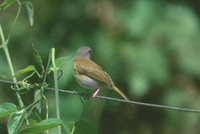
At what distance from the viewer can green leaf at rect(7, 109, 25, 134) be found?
226 centimetres

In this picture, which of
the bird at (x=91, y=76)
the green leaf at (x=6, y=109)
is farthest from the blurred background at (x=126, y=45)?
the green leaf at (x=6, y=109)

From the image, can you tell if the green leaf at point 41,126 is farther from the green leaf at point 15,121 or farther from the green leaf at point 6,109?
the green leaf at point 6,109

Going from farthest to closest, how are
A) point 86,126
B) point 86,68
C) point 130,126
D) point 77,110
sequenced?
point 130,126 → point 77,110 → point 86,68 → point 86,126

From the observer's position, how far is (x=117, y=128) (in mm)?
6938

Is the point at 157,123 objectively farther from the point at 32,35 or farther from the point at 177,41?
the point at 32,35

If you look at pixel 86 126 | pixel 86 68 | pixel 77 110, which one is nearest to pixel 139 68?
pixel 77 110

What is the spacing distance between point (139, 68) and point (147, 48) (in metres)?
0.20

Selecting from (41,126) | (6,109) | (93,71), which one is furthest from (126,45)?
(41,126)

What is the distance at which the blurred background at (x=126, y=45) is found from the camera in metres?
6.33

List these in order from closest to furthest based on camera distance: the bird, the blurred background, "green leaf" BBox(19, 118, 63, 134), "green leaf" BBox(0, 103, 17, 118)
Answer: "green leaf" BBox(19, 118, 63, 134), "green leaf" BBox(0, 103, 17, 118), the bird, the blurred background

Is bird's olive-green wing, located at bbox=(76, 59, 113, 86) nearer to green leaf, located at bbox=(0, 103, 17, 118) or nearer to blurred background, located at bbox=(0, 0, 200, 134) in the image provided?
blurred background, located at bbox=(0, 0, 200, 134)

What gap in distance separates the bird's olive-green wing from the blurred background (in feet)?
5.52

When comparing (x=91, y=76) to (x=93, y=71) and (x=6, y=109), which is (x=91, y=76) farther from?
(x=6, y=109)

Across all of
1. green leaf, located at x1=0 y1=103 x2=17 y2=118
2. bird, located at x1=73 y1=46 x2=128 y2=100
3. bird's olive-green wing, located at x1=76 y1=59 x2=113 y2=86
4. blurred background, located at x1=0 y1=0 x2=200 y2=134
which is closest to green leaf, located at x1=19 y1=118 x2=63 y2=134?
green leaf, located at x1=0 y1=103 x2=17 y2=118
